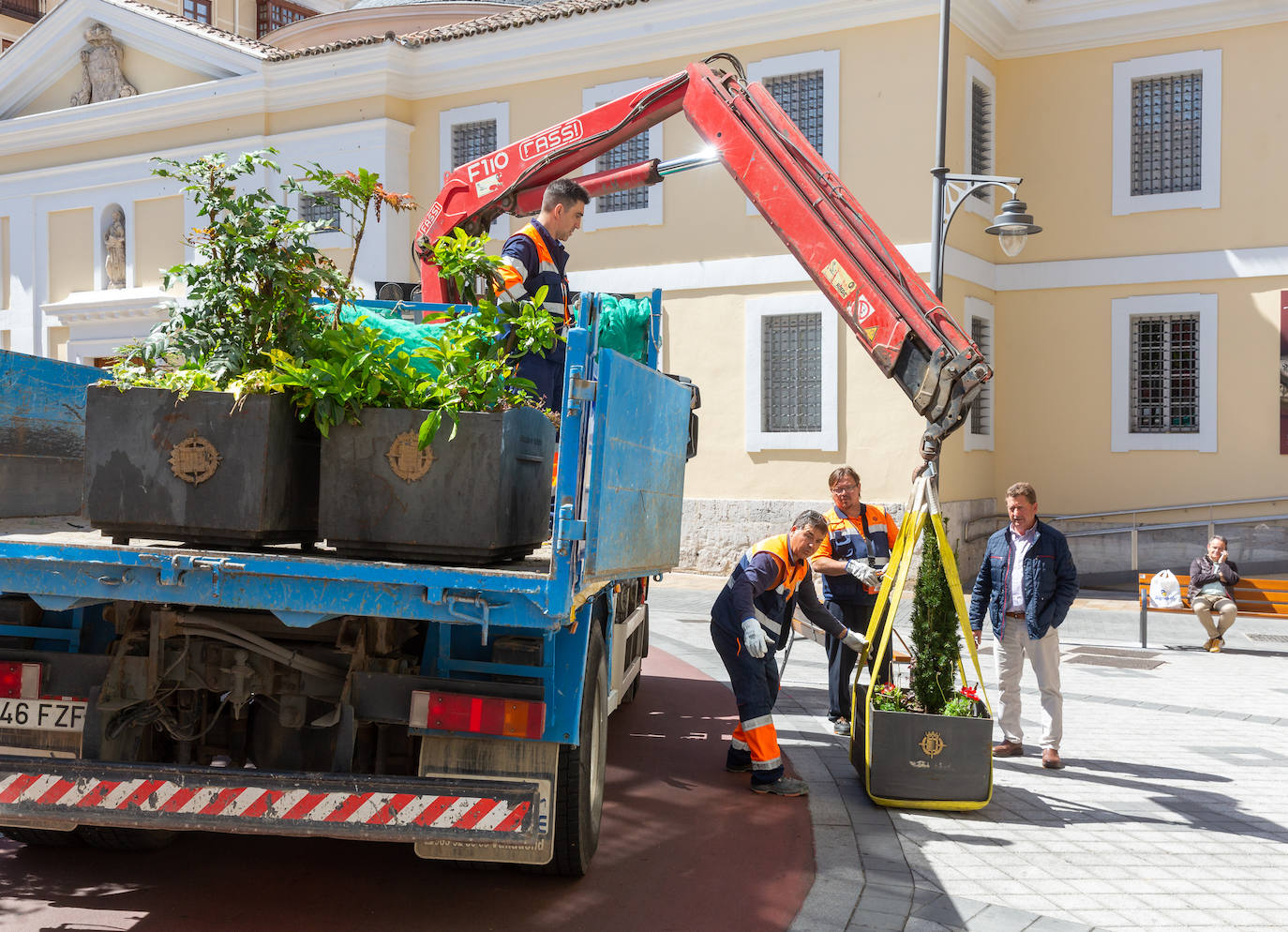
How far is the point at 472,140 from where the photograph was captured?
2159cm

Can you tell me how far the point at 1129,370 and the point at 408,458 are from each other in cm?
1658

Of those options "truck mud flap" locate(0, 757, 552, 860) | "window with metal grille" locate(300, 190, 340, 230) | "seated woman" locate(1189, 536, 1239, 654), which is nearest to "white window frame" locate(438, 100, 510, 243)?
"window with metal grille" locate(300, 190, 340, 230)

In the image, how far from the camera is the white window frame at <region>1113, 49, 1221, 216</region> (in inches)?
709

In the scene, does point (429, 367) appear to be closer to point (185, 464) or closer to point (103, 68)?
point (185, 464)

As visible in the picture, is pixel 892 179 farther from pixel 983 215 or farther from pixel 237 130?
pixel 237 130

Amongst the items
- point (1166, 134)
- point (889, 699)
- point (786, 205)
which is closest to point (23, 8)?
point (1166, 134)

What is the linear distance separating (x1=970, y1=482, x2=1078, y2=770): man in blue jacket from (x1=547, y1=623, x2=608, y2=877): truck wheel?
3.34 m

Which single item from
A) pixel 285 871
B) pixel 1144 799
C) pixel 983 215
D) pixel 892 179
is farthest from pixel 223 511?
pixel 983 215

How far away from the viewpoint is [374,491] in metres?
4.23

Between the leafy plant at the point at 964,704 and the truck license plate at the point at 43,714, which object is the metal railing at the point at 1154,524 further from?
the truck license plate at the point at 43,714

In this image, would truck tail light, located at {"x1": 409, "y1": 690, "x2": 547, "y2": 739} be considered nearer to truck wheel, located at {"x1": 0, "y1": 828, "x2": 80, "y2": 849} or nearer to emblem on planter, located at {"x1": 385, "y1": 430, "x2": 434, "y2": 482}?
emblem on planter, located at {"x1": 385, "y1": 430, "x2": 434, "y2": 482}

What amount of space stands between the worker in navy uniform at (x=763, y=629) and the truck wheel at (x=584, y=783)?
1490mm

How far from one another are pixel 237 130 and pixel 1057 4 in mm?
14704

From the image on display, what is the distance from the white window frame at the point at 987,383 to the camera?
18.5 metres
